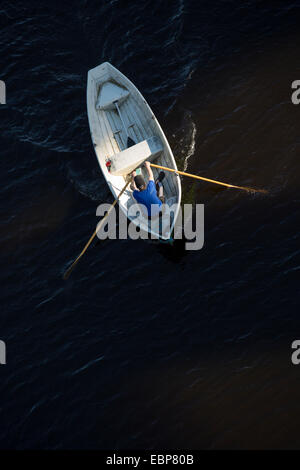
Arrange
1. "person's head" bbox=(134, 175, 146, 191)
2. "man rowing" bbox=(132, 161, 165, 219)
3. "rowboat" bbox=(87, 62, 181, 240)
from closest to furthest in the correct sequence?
1. "man rowing" bbox=(132, 161, 165, 219)
2. "person's head" bbox=(134, 175, 146, 191)
3. "rowboat" bbox=(87, 62, 181, 240)

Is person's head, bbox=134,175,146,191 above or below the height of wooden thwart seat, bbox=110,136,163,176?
below

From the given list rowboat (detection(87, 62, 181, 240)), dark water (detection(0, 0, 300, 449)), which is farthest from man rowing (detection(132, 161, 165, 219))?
dark water (detection(0, 0, 300, 449))

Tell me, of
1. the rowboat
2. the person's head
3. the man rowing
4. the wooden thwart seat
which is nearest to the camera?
the man rowing

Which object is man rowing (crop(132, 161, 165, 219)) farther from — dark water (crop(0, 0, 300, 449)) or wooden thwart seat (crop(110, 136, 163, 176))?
dark water (crop(0, 0, 300, 449))

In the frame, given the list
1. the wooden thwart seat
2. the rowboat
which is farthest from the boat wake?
the wooden thwart seat

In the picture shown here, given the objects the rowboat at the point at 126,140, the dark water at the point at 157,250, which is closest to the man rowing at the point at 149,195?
the rowboat at the point at 126,140

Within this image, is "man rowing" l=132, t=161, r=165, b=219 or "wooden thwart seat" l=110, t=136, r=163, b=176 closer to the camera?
"man rowing" l=132, t=161, r=165, b=219
